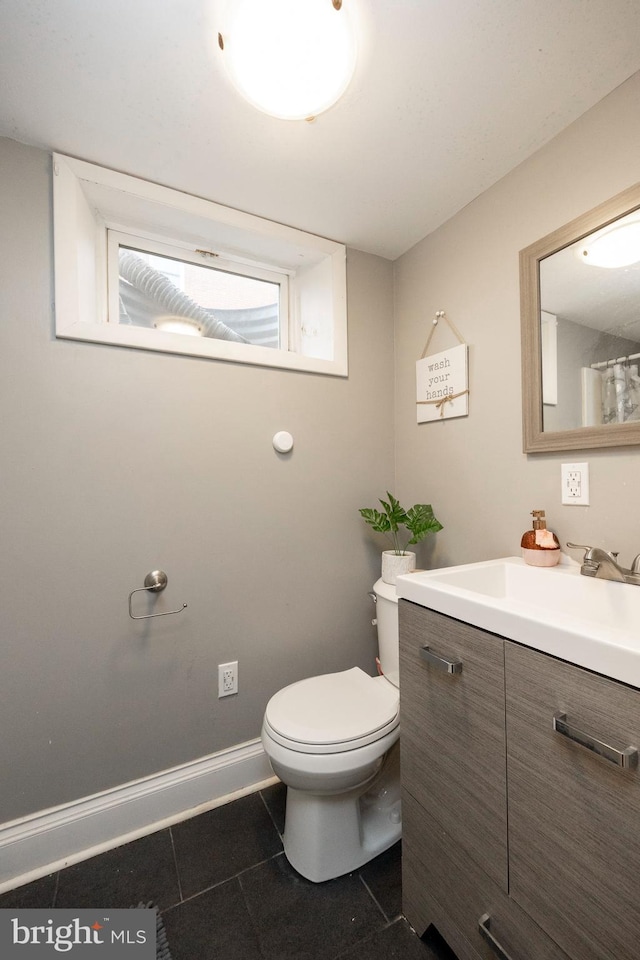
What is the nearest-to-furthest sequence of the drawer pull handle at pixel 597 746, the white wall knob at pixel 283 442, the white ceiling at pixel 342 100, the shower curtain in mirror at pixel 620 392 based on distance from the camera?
the drawer pull handle at pixel 597 746 → the white ceiling at pixel 342 100 → the shower curtain in mirror at pixel 620 392 → the white wall knob at pixel 283 442

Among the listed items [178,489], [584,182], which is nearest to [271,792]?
[178,489]

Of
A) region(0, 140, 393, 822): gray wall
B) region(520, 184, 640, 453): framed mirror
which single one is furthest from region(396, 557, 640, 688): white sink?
region(0, 140, 393, 822): gray wall

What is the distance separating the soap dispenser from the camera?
1.14 metres

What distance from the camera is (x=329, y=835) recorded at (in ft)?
3.76

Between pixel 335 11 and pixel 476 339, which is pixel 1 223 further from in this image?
pixel 476 339

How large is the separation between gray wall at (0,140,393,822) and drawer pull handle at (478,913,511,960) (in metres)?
0.91

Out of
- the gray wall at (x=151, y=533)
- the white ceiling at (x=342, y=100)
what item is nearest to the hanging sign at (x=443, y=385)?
the gray wall at (x=151, y=533)

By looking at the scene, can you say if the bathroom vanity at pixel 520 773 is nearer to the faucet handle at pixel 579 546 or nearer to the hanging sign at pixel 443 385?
the faucet handle at pixel 579 546

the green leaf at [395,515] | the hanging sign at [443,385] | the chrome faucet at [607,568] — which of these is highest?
the hanging sign at [443,385]

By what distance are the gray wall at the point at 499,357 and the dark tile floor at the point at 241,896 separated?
1.06 meters

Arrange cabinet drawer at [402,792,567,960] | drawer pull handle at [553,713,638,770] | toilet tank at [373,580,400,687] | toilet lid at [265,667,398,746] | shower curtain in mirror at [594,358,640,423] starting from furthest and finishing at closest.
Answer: toilet tank at [373,580,400,687] < toilet lid at [265,667,398,746] < shower curtain in mirror at [594,358,640,423] < cabinet drawer at [402,792,567,960] < drawer pull handle at [553,713,638,770]

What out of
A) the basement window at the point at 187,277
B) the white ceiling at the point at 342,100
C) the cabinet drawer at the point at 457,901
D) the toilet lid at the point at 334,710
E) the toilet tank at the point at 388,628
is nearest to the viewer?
the cabinet drawer at the point at 457,901

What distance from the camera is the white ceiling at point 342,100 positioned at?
2.88ft

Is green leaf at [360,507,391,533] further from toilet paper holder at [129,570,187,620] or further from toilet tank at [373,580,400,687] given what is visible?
toilet paper holder at [129,570,187,620]
